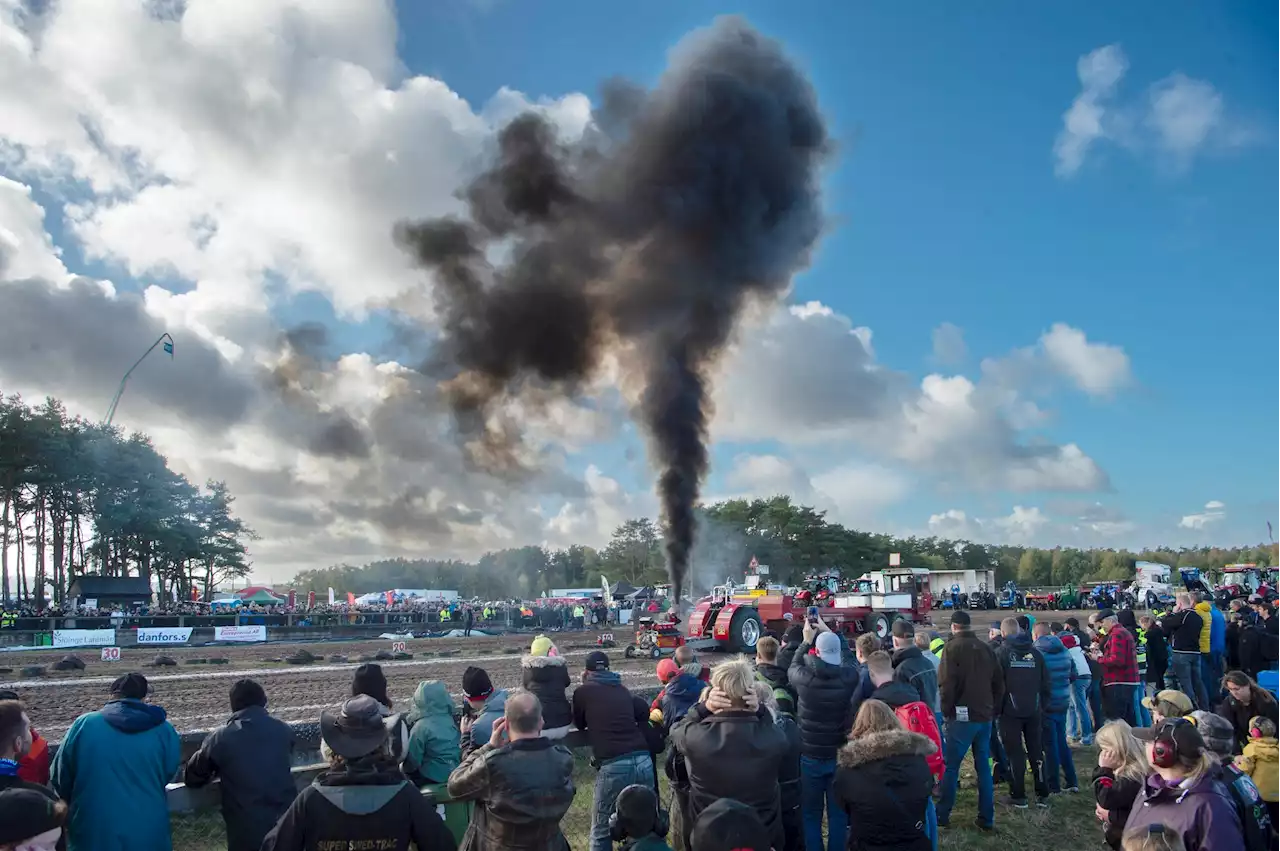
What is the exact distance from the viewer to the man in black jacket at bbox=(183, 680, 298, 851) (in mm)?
4609

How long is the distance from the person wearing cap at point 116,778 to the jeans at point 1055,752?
25.9 feet

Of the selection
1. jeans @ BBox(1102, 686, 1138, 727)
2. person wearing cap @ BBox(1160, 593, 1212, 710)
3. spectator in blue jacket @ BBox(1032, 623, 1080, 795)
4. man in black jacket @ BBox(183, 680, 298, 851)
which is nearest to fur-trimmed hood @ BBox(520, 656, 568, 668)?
man in black jacket @ BBox(183, 680, 298, 851)

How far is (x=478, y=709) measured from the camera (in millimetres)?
5605

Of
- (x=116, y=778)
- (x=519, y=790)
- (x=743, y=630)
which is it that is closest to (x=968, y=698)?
(x=519, y=790)

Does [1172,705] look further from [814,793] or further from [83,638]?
[83,638]

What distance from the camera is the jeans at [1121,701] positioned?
10133mm

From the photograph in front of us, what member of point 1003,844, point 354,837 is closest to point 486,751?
point 354,837

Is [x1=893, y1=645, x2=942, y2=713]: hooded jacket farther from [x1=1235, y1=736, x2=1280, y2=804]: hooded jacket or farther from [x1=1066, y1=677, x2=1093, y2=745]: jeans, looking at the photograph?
[x1=1066, y1=677, x2=1093, y2=745]: jeans

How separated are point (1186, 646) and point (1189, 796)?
903 centimetres

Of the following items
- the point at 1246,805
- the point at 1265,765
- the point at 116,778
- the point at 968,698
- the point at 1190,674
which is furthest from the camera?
the point at 1190,674

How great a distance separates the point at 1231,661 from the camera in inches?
488

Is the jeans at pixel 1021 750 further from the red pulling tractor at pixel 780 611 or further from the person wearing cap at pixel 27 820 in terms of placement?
the person wearing cap at pixel 27 820

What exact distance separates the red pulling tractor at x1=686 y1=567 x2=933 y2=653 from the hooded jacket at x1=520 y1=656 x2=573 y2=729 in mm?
10561

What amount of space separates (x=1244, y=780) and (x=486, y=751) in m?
3.92
